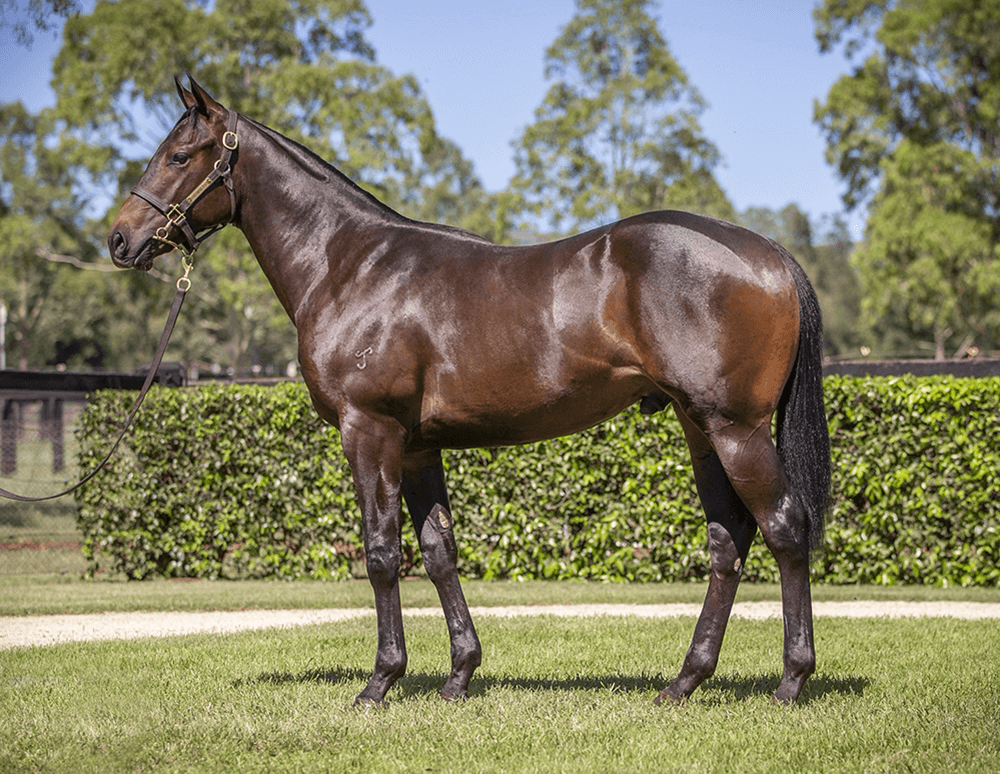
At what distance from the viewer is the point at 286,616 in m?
7.98

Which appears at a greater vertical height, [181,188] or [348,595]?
[181,188]

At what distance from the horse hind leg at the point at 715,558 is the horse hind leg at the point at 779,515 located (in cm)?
27

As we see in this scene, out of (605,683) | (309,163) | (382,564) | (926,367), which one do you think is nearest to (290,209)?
(309,163)

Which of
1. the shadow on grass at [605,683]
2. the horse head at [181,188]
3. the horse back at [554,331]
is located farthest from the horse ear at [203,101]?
the shadow on grass at [605,683]

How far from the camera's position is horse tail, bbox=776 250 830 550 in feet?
14.1

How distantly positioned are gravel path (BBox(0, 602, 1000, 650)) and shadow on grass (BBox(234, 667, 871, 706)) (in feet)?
6.66

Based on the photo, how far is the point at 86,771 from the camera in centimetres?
348

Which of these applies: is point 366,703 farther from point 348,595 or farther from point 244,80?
point 244,80

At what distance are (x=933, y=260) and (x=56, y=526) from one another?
19024 millimetres

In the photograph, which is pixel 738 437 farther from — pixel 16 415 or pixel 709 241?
pixel 16 415

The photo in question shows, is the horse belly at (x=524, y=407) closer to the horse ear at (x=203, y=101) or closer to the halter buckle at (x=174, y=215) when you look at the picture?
the halter buckle at (x=174, y=215)

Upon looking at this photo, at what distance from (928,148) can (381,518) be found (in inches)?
838

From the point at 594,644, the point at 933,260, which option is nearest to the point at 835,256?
the point at 933,260

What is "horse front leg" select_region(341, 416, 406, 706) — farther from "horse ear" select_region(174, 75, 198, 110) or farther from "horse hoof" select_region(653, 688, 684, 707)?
"horse ear" select_region(174, 75, 198, 110)
